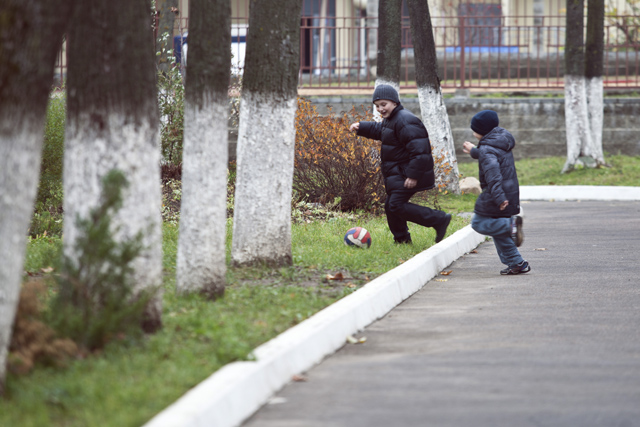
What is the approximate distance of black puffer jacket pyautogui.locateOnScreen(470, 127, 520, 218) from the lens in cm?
872

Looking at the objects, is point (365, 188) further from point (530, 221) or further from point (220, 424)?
point (220, 424)

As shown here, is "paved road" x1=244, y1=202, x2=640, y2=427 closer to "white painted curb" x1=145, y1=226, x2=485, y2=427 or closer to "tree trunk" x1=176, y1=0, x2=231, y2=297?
"white painted curb" x1=145, y1=226, x2=485, y2=427

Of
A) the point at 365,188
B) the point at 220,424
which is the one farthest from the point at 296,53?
the point at 365,188

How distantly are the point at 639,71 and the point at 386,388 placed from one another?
22341 millimetres

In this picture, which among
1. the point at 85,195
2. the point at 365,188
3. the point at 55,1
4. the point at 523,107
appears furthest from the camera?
the point at 523,107

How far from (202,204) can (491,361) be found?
2324 millimetres

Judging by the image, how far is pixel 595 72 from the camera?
2028 cm

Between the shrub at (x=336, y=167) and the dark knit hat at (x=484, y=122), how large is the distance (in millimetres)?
4275

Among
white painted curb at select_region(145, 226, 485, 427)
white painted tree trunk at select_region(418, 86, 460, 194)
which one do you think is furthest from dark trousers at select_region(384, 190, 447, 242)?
white painted tree trunk at select_region(418, 86, 460, 194)

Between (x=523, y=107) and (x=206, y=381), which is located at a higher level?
(x=523, y=107)

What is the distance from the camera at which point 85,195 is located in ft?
16.8

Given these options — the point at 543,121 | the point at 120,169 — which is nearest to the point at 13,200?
the point at 120,169

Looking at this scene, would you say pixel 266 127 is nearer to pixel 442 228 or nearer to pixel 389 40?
pixel 442 228

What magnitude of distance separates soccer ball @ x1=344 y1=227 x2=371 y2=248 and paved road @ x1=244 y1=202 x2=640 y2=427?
1.18 metres
